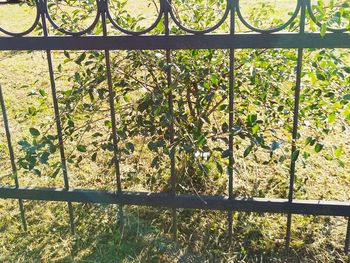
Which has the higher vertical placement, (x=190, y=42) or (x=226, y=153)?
(x=190, y=42)

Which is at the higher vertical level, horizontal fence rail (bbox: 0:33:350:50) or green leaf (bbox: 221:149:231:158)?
horizontal fence rail (bbox: 0:33:350:50)

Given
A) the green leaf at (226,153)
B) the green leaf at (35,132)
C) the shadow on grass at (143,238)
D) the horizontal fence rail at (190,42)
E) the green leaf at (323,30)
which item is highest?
the green leaf at (323,30)

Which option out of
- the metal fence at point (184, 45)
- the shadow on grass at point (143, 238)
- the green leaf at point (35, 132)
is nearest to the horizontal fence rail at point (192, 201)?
the metal fence at point (184, 45)

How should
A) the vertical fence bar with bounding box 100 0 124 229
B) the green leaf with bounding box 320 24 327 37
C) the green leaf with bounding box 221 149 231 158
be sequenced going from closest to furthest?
the green leaf with bounding box 320 24 327 37, the vertical fence bar with bounding box 100 0 124 229, the green leaf with bounding box 221 149 231 158

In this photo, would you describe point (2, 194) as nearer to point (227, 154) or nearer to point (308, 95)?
point (227, 154)

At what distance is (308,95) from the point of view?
7.72 ft

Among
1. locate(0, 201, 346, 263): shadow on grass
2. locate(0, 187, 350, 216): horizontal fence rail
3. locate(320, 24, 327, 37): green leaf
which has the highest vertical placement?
locate(320, 24, 327, 37): green leaf

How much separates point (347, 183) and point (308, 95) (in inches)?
32.1

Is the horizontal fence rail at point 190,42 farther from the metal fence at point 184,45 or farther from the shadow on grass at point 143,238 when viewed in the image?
the shadow on grass at point 143,238

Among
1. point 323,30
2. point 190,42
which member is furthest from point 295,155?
point 190,42

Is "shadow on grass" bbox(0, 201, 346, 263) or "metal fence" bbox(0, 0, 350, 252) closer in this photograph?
"metal fence" bbox(0, 0, 350, 252)

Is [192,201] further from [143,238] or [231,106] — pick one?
[231,106]

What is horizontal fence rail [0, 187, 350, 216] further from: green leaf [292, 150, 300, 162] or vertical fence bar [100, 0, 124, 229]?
green leaf [292, 150, 300, 162]

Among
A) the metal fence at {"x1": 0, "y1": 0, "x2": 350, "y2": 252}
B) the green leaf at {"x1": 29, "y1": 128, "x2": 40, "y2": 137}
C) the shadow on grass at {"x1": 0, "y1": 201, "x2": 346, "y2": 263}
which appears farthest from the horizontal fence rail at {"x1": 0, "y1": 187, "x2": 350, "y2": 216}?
the green leaf at {"x1": 29, "y1": 128, "x2": 40, "y2": 137}
